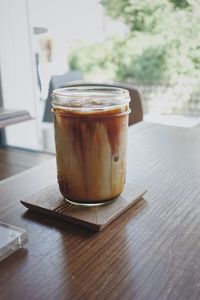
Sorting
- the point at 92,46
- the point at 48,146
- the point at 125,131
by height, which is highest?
the point at 92,46

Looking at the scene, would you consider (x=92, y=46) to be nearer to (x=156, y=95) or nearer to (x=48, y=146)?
(x=156, y=95)

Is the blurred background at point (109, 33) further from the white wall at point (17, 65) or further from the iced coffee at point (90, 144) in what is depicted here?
the iced coffee at point (90, 144)

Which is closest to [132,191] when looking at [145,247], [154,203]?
[154,203]

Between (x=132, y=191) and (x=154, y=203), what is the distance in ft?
0.13

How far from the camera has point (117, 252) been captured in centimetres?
41

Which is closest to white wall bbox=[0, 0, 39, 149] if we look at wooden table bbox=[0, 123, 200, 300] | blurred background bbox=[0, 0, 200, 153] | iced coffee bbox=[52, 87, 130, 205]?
blurred background bbox=[0, 0, 200, 153]

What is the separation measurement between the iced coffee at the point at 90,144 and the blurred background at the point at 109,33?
1007 mm

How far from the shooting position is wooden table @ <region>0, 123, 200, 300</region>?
13.6 inches

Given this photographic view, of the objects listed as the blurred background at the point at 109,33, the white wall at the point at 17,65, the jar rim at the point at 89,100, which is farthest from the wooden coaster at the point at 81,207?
the white wall at the point at 17,65

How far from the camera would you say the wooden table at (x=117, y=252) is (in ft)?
1.13

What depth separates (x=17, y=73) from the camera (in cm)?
185

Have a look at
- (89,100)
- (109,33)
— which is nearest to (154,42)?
(109,33)

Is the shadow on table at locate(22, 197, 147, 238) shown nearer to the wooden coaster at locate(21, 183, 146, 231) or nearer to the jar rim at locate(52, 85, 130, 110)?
the wooden coaster at locate(21, 183, 146, 231)

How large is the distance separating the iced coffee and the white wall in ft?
4.56
